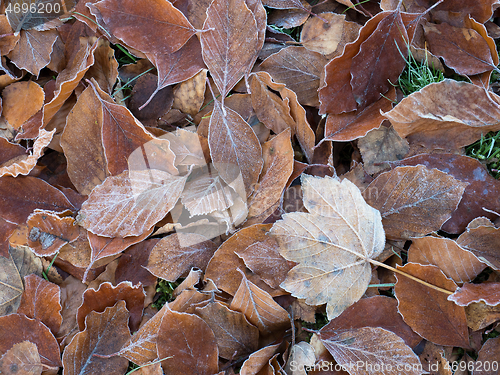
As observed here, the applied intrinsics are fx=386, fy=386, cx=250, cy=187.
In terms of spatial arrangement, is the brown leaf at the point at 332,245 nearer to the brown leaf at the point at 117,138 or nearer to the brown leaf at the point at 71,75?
the brown leaf at the point at 117,138

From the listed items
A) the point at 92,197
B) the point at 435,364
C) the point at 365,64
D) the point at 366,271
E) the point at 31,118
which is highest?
the point at 365,64

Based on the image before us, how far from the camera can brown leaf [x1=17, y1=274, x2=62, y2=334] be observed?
2.90ft

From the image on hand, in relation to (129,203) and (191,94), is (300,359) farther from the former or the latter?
(191,94)

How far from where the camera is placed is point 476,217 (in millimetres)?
844

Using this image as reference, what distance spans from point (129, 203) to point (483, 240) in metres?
0.76

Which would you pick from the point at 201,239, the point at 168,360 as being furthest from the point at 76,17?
the point at 168,360

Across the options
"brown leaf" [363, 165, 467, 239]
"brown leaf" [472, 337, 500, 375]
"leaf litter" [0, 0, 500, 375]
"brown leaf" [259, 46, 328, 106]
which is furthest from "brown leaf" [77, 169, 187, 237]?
"brown leaf" [472, 337, 500, 375]

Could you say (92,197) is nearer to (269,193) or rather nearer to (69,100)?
(69,100)

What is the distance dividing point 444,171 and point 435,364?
41 centimetres

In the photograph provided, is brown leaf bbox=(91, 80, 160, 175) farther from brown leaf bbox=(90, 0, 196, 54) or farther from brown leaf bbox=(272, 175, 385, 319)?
brown leaf bbox=(272, 175, 385, 319)

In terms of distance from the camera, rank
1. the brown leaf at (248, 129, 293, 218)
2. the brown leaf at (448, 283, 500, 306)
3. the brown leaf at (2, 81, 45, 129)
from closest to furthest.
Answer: the brown leaf at (448, 283, 500, 306) → the brown leaf at (248, 129, 293, 218) → the brown leaf at (2, 81, 45, 129)

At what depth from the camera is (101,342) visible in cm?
85

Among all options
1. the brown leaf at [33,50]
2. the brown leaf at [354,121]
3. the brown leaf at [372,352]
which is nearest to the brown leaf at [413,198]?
the brown leaf at [354,121]

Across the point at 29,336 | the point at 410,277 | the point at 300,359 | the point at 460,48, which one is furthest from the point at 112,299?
the point at 460,48
